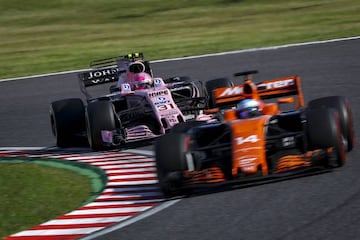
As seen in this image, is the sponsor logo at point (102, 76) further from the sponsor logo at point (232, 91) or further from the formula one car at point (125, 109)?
the sponsor logo at point (232, 91)

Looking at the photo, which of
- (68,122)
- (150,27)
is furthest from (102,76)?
(150,27)

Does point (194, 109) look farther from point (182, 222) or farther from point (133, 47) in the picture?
point (133, 47)

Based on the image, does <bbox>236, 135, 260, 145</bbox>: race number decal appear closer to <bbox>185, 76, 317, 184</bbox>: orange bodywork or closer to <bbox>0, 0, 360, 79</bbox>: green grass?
<bbox>185, 76, 317, 184</bbox>: orange bodywork

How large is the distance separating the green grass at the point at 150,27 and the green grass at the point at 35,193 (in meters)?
13.8

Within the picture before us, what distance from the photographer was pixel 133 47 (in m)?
29.9

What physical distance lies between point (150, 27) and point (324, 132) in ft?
88.0

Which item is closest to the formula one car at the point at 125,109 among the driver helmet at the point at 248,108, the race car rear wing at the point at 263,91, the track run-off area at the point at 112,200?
the track run-off area at the point at 112,200

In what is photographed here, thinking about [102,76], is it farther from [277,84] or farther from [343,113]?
[343,113]

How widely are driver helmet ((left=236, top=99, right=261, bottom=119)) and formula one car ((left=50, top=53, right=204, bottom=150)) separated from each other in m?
2.73

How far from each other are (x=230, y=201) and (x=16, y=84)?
15.2m

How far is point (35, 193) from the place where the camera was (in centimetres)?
1085

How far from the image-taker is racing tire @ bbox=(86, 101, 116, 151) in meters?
13.8

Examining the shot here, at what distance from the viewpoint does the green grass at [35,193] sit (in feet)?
31.6

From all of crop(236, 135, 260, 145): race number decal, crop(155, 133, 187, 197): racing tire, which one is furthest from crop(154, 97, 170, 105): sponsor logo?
crop(236, 135, 260, 145): race number decal
